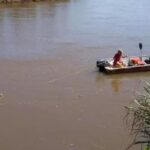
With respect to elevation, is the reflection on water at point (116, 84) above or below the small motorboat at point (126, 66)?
below

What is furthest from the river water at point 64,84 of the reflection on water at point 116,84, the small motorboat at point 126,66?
the small motorboat at point 126,66

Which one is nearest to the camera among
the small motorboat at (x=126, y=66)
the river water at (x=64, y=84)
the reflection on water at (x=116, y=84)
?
the river water at (x=64, y=84)

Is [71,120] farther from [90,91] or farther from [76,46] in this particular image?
[76,46]

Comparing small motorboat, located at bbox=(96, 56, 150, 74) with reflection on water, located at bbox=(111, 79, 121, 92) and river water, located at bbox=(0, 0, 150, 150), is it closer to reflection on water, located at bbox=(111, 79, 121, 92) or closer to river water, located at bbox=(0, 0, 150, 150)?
river water, located at bbox=(0, 0, 150, 150)

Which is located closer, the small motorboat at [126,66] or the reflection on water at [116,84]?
the reflection on water at [116,84]

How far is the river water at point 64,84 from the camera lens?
7949 millimetres

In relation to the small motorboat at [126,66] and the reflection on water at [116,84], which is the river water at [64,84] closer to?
the reflection on water at [116,84]

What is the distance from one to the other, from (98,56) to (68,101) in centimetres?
528

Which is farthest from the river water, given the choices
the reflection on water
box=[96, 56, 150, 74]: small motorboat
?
box=[96, 56, 150, 74]: small motorboat

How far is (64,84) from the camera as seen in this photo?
11547mm

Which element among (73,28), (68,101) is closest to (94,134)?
(68,101)

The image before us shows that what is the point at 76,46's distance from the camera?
55.1 feet

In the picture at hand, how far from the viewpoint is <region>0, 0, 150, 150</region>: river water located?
313 inches

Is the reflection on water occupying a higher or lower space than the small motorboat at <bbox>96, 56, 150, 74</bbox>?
lower
